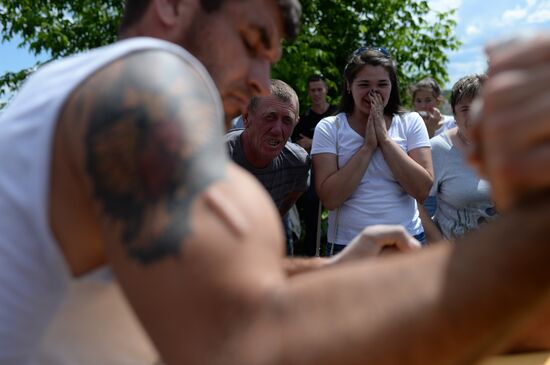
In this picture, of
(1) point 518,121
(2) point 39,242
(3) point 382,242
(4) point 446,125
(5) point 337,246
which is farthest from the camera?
(4) point 446,125

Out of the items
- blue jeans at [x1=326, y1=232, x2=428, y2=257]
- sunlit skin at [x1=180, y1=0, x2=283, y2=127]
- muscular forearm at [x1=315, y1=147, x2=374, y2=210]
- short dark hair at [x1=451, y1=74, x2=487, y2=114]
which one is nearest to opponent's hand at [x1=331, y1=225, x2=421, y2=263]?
sunlit skin at [x1=180, y1=0, x2=283, y2=127]

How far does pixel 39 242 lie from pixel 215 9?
502 mm

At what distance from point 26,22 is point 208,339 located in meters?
10.0

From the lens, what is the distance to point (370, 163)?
3494mm

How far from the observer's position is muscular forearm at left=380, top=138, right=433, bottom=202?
136 inches

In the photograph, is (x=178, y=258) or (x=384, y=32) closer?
(x=178, y=258)

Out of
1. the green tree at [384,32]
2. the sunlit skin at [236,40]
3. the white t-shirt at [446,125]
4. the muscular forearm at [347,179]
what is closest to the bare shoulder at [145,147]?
the sunlit skin at [236,40]

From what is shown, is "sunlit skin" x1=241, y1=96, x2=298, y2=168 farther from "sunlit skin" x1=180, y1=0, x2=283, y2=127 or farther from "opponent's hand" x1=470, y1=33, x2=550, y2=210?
"opponent's hand" x1=470, y1=33, x2=550, y2=210

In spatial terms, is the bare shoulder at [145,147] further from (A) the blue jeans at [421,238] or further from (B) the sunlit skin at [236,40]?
(A) the blue jeans at [421,238]

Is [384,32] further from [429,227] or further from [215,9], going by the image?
[215,9]

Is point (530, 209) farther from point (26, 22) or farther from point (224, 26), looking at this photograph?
point (26, 22)

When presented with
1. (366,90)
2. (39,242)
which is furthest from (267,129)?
(39,242)

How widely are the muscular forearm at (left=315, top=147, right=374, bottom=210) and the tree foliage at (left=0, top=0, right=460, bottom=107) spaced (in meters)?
5.56

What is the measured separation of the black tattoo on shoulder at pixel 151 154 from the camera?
0.77 metres
